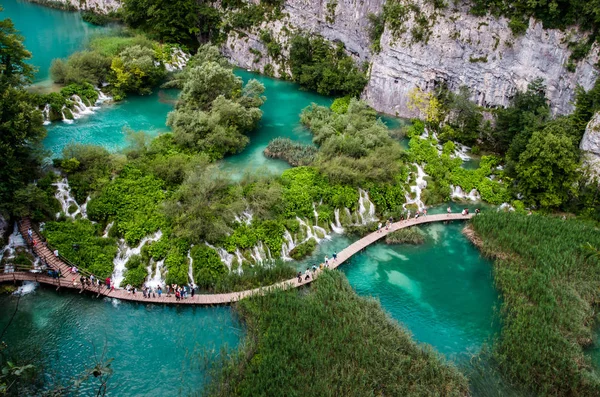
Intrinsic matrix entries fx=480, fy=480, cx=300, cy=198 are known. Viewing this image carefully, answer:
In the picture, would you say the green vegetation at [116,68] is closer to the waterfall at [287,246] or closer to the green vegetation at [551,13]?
the waterfall at [287,246]

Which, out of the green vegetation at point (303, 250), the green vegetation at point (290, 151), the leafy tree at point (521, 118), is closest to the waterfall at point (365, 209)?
the green vegetation at point (303, 250)

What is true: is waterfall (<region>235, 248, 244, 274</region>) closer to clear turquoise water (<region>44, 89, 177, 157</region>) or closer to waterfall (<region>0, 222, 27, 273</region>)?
waterfall (<region>0, 222, 27, 273</region>)

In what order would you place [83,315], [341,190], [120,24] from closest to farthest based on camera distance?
[83,315], [341,190], [120,24]

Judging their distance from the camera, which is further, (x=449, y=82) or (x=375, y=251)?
(x=449, y=82)

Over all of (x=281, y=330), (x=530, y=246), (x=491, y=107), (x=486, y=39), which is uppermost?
(x=486, y=39)

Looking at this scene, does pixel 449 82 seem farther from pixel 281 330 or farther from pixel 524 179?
pixel 281 330

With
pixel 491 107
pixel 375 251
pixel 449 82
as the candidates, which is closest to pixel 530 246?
pixel 375 251

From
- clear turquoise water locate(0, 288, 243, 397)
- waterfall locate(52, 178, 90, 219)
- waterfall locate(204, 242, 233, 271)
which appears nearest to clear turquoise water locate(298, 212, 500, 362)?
waterfall locate(204, 242, 233, 271)
